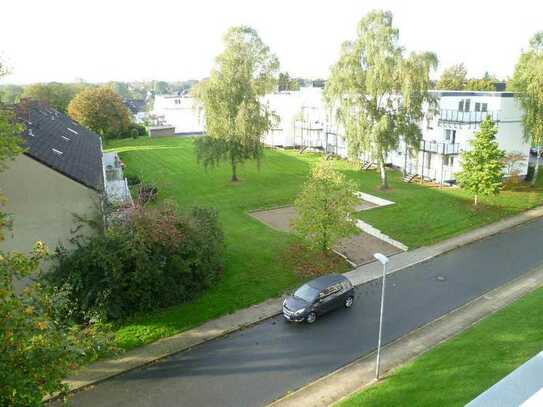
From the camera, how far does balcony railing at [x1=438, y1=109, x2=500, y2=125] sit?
127 feet

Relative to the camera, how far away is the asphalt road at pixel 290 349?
14453 millimetres

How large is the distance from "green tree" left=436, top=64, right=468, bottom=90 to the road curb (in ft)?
212

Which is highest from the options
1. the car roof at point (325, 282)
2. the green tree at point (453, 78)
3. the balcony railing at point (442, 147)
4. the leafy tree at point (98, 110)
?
the green tree at point (453, 78)

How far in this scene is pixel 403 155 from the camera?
45719 mm

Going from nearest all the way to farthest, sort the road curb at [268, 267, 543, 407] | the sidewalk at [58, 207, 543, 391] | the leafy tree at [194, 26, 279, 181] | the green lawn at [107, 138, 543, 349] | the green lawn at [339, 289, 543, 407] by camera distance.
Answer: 1. the green lawn at [339, 289, 543, 407]
2. the road curb at [268, 267, 543, 407]
3. the sidewalk at [58, 207, 543, 391]
4. the green lawn at [107, 138, 543, 349]
5. the leafy tree at [194, 26, 279, 181]

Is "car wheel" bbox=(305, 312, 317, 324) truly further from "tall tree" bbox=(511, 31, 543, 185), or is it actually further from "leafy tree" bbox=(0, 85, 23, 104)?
"tall tree" bbox=(511, 31, 543, 185)

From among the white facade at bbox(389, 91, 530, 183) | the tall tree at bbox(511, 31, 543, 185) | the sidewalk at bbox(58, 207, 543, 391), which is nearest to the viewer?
the sidewalk at bbox(58, 207, 543, 391)

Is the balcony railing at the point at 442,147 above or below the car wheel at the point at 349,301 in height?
above

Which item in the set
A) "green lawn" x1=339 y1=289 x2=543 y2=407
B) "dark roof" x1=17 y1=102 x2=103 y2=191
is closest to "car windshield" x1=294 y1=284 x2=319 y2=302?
"green lawn" x1=339 y1=289 x2=543 y2=407

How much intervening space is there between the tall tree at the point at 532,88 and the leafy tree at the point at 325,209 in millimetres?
23434

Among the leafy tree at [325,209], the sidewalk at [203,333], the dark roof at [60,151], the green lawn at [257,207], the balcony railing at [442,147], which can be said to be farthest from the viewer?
the balcony railing at [442,147]

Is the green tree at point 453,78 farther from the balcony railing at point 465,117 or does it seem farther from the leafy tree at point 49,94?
the leafy tree at point 49,94

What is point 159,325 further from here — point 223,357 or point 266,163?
point 266,163

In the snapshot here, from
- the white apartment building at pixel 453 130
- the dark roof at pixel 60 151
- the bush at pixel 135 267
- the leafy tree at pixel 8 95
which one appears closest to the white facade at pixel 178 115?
the leafy tree at pixel 8 95
